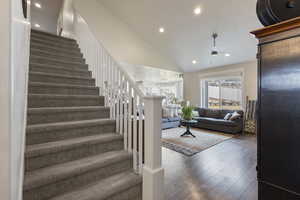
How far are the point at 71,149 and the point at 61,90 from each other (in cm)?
111

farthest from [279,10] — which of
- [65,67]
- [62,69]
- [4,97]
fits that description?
[65,67]

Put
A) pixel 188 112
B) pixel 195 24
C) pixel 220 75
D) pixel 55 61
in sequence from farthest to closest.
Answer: pixel 220 75 < pixel 188 112 < pixel 195 24 < pixel 55 61

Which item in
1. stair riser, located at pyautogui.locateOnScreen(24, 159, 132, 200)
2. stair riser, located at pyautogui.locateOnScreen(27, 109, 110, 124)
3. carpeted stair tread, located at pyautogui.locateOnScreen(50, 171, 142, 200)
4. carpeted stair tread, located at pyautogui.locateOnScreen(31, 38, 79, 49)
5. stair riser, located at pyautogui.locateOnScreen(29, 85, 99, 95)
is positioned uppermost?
carpeted stair tread, located at pyautogui.locateOnScreen(31, 38, 79, 49)

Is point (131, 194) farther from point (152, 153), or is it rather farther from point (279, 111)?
point (279, 111)

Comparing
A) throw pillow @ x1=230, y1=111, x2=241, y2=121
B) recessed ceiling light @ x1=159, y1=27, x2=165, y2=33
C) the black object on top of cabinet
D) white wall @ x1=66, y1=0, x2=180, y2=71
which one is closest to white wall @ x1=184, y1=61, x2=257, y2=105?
throw pillow @ x1=230, y1=111, x2=241, y2=121

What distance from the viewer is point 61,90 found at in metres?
2.23

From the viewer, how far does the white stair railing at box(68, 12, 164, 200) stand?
146 centimetres

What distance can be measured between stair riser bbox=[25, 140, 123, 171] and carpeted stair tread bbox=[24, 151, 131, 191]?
1.9 inches

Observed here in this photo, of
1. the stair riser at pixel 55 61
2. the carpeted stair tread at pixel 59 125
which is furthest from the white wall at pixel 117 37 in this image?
the carpeted stair tread at pixel 59 125

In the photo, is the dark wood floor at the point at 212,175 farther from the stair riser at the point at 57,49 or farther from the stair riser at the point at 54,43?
the stair riser at the point at 54,43

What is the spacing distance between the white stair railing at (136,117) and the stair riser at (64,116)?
19 centimetres

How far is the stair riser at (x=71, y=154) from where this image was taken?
1.32 metres

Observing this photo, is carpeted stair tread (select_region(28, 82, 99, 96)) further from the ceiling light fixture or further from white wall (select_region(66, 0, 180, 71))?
the ceiling light fixture

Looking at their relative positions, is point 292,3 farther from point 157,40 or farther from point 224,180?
point 157,40
